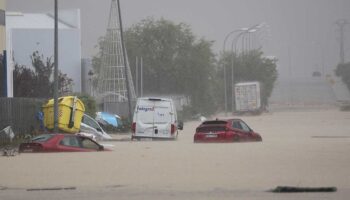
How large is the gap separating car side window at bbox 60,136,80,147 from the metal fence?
7.78 meters

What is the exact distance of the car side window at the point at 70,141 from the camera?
2761cm

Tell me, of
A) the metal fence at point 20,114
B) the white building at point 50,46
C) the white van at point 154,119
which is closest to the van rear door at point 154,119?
the white van at point 154,119

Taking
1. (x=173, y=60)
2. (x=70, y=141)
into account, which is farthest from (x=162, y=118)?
(x=173, y=60)

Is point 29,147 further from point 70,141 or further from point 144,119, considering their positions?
point 144,119

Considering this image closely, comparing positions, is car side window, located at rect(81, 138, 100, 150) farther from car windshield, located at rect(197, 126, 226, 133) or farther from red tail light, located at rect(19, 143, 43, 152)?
car windshield, located at rect(197, 126, 226, 133)

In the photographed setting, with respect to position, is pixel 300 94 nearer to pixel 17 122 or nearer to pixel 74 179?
pixel 17 122

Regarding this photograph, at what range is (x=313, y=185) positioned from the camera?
691 inches

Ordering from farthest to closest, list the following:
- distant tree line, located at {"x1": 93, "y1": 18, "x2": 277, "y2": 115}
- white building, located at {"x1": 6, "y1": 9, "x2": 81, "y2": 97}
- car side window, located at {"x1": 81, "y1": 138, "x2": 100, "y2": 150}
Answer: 1. distant tree line, located at {"x1": 93, "y1": 18, "x2": 277, "y2": 115}
2. white building, located at {"x1": 6, "y1": 9, "x2": 81, "y2": 97}
3. car side window, located at {"x1": 81, "y1": 138, "x2": 100, "y2": 150}

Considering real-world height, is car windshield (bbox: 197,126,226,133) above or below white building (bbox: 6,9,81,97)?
below

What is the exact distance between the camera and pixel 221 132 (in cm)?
3459

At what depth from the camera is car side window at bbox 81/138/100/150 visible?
28.6 metres

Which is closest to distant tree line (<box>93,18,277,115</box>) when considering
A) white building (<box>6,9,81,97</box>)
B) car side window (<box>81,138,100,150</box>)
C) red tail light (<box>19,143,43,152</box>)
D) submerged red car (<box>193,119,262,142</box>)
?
white building (<box>6,9,81,97</box>)

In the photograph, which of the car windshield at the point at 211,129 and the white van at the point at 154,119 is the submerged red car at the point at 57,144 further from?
the white van at the point at 154,119

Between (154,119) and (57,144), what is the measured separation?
10.3m
